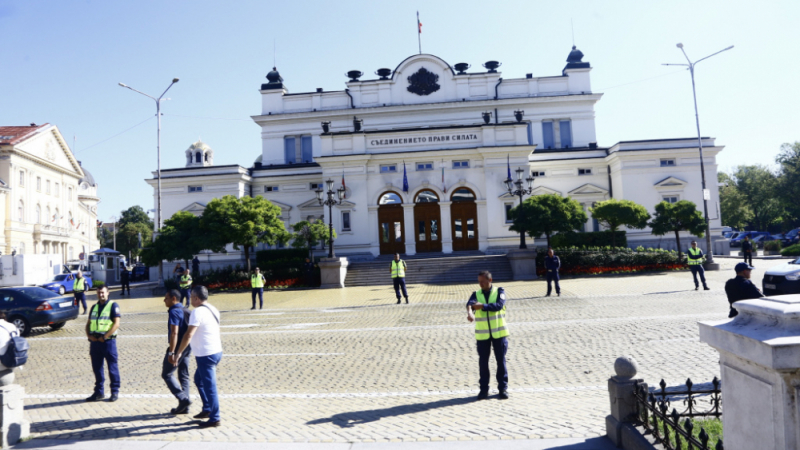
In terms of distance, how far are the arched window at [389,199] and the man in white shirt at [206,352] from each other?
95.2 ft

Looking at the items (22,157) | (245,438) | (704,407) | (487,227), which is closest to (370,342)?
(245,438)

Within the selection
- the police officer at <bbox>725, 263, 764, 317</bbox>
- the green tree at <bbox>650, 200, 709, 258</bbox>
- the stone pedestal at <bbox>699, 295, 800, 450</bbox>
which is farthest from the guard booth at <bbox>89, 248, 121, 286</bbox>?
the stone pedestal at <bbox>699, 295, 800, 450</bbox>

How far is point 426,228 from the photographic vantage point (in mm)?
35500

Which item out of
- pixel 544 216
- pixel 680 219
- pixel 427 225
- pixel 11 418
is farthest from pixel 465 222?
pixel 11 418

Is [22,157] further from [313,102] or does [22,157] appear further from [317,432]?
[317,432]

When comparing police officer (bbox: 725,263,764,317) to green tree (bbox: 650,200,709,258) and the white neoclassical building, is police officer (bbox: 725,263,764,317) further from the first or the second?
the white neoclassical building

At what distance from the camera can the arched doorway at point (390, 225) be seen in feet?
116

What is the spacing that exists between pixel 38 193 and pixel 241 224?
43043 millimetres

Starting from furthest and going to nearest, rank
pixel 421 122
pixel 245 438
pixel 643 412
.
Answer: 1. pixel 421 122
2. pixel 245 438
3. pixel 643 412

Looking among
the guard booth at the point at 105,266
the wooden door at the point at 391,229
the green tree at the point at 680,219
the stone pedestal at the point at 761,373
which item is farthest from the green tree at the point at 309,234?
the stone pedestal at the point at 761,373

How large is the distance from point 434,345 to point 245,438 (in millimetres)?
5782

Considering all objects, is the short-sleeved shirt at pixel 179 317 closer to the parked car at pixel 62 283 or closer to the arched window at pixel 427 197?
the arched window at pixel 427 197

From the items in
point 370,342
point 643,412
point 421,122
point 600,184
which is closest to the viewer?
point 643,412

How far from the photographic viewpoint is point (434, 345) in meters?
11.2
